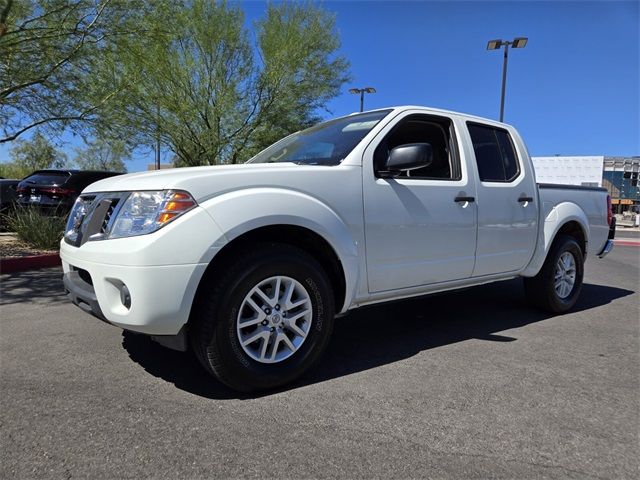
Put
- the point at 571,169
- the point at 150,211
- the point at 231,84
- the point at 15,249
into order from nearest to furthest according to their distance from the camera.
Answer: the point at 150,211 < the point at 15,249 < the point at 231,84 < the point at 571,169

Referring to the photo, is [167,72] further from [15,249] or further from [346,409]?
[346,409]

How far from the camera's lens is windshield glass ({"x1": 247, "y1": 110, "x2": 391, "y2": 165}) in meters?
3.50

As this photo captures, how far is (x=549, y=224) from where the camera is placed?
483 centimetres

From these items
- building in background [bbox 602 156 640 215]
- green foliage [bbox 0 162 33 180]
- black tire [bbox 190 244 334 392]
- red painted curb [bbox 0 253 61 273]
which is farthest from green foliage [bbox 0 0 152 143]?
green foliage [bbox 0 162 33 180]

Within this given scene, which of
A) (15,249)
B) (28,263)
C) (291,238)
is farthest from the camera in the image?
(15,249)

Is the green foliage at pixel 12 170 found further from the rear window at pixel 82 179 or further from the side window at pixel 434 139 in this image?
the side window at pixel 434 139

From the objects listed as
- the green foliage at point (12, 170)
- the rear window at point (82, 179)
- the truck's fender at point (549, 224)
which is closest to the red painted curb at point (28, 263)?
the rear window at point (82, 179)

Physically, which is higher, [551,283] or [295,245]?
[295,245]

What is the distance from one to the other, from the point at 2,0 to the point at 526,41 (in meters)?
18.8

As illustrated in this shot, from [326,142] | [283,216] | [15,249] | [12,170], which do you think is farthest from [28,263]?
[12,170]

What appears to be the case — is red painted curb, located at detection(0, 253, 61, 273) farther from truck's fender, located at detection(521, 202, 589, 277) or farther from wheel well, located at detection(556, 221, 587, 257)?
wheel well, located at detection(556, 221, 587, 257)

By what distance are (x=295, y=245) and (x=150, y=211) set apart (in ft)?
3.10

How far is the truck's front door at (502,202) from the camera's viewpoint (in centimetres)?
411

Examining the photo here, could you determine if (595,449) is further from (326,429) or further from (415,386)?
(326,429)
